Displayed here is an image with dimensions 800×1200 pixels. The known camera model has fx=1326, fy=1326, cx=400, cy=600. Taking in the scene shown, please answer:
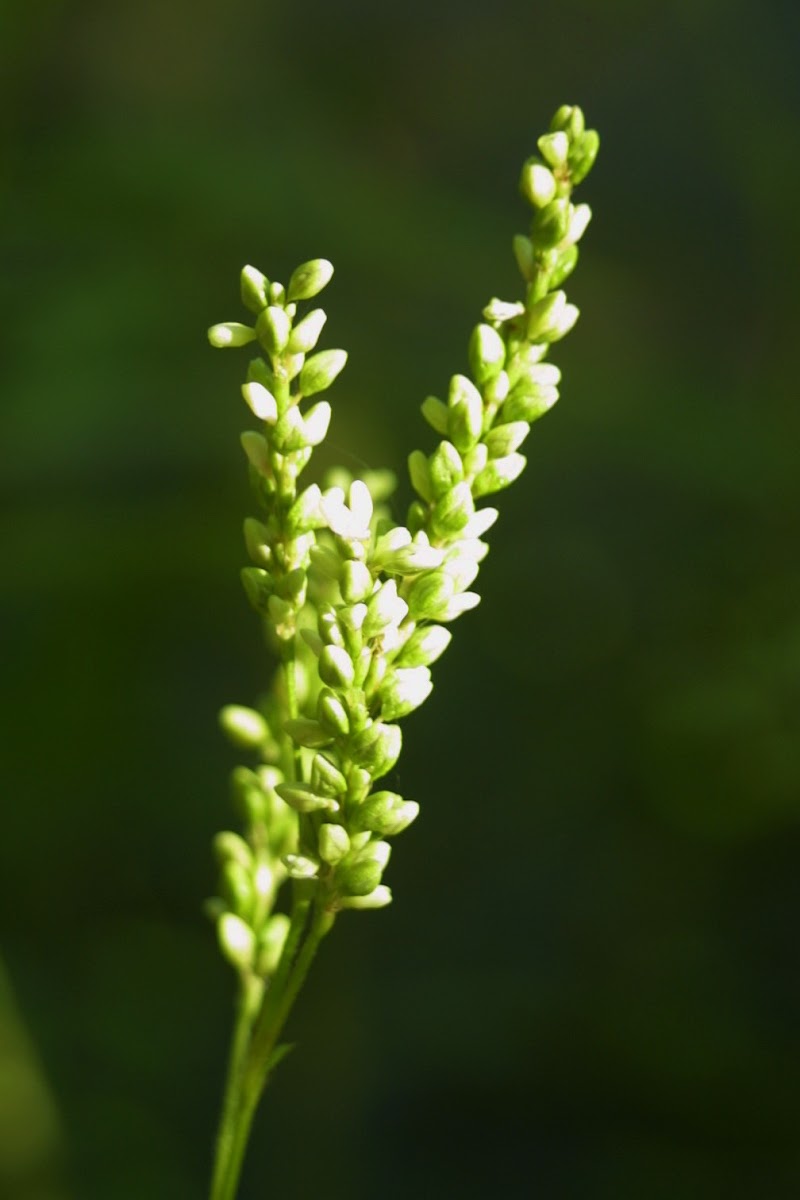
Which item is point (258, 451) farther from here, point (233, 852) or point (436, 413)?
point (233, 852)

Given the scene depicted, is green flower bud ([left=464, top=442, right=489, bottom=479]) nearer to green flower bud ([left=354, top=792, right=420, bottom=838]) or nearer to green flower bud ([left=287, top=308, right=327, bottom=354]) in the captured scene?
green flower bud ([left=287, top=308, right=327, bottom=354])

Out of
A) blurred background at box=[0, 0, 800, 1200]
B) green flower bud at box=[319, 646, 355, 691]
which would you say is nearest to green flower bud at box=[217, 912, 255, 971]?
green flower bud at box=[319, 646, 355, 691]

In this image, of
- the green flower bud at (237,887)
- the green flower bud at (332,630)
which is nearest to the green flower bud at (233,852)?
the green flower bud at (237,887)

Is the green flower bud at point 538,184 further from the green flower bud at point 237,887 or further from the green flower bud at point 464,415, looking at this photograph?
the green flower bud at point 237,887

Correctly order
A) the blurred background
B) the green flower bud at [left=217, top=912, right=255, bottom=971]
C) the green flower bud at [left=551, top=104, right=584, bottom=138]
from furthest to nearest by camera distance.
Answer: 1. the blurred background
2. the green flower bud at [left=217, top=912, right=255, bottom=971]
3. the green flower bud at [left=551, top=104, right=584, bottom=138]

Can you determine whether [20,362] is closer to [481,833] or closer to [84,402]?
[84,402]
